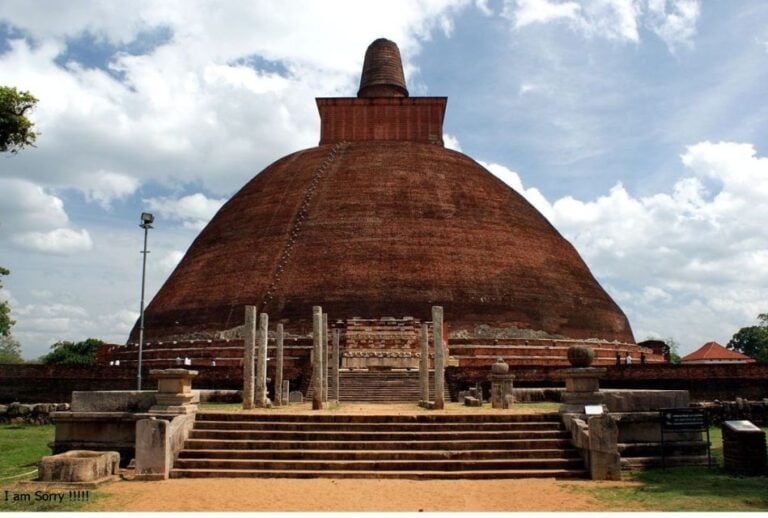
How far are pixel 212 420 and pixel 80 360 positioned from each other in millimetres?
36638

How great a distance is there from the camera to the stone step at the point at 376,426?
33.8 ft

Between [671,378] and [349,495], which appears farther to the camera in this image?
[671,378]

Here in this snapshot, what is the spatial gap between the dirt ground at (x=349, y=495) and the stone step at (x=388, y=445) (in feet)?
2.97

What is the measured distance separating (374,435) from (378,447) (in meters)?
0.30

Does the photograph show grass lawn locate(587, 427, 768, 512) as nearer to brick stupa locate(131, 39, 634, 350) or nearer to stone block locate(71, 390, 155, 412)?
stone block locate(71, 390, 155, 412)

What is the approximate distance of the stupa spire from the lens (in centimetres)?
3394

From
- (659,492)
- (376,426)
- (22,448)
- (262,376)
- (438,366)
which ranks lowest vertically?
(659,492)

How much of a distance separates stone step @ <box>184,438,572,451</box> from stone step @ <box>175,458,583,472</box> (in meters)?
0.35

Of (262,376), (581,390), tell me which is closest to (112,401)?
(262,376)

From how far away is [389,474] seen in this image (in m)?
9.12

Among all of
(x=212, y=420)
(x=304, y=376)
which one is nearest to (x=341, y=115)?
(x=304, y=376)

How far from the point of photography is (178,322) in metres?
26.0

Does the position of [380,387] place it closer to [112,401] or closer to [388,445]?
[388,445]

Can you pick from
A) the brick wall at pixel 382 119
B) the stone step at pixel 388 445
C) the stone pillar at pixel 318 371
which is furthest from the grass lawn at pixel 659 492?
the brick wall at pixel 382 119
